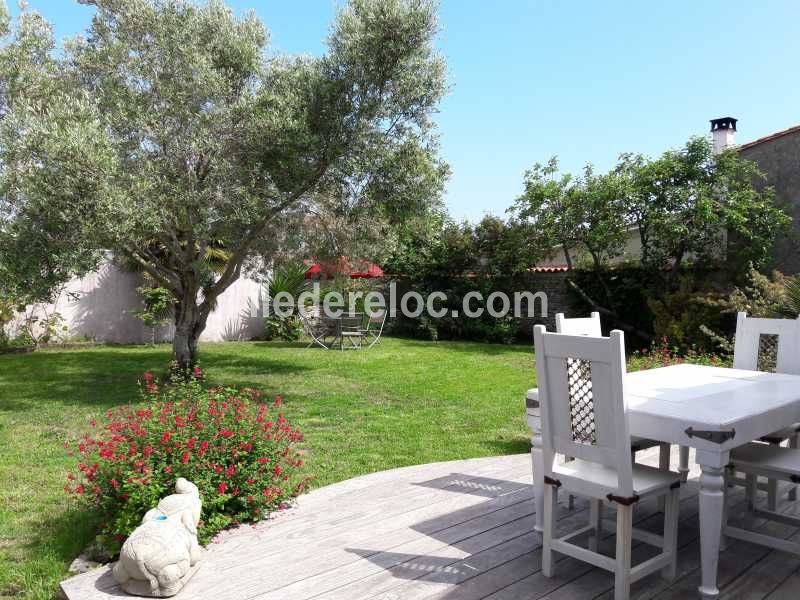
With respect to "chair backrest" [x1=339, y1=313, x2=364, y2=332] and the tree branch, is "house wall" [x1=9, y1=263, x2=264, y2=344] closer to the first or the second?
"chair backrest" [x1=339, y1=313, x2=364, y2=332]

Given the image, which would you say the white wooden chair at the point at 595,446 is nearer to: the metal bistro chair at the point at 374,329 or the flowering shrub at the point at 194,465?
the flowering shrub at the point at 194,465

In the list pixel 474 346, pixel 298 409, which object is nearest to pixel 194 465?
pixel 298 409

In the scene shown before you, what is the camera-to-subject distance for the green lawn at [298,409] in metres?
3.52

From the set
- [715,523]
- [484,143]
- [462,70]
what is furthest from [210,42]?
[715,523]

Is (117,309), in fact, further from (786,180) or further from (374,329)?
(786,180)

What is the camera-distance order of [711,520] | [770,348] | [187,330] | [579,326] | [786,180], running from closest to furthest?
[711,520]
[579,326]
[770,348]
[187,330]
[786,180]

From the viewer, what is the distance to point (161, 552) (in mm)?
2387

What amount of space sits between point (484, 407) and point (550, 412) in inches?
183

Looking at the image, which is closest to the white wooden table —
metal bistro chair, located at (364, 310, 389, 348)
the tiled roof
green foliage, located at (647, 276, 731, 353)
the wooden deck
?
the wooden deck

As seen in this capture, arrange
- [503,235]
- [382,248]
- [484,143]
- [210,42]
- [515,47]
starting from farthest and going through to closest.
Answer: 1. [503,235]
2. [484,143]
3. [382,248]
4. [515,47]
5. [210,42]

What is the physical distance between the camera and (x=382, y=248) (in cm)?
953

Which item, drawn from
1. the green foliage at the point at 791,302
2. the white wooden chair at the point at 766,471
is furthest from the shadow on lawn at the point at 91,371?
the green foliage at the point at 791,302

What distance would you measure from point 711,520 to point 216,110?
6.84m

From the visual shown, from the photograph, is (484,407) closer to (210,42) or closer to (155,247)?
(210,42)
